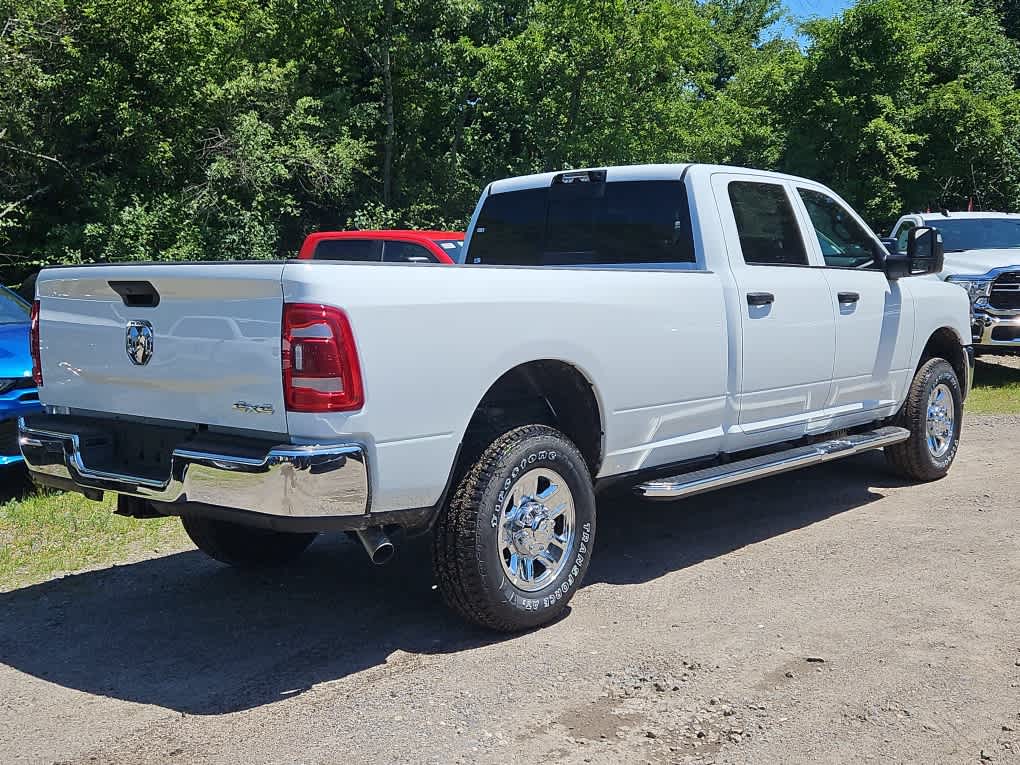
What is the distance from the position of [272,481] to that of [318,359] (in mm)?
443

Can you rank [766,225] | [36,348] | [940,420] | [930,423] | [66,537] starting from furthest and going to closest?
[940,420], [930,423], [66,537], [766,225], [36,348]

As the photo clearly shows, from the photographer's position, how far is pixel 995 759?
10.7 ft

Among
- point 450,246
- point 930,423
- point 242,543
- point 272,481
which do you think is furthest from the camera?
point 450,246

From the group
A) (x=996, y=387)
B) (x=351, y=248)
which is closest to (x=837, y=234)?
(x=996, y=387)

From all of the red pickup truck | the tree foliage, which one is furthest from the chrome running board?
the tree foliage

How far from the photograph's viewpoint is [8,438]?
6398mm

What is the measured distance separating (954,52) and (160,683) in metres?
27.5

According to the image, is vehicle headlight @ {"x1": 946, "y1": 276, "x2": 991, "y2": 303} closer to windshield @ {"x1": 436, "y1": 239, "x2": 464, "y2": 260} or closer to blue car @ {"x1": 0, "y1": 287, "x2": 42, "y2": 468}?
windshield @ {"x1": 436, "y1": 239, "x2": 464, "y2": 260}

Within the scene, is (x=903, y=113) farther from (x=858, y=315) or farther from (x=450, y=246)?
(x=858, y=315)

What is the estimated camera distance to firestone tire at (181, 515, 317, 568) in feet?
17.2

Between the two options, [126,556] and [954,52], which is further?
[954,52]

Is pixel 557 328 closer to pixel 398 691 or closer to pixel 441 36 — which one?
pixel 398 691

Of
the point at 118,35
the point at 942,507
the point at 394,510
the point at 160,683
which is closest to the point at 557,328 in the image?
the point at 394,510

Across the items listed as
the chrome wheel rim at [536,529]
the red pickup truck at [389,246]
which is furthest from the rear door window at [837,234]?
the red pickup truck at [389,246]
